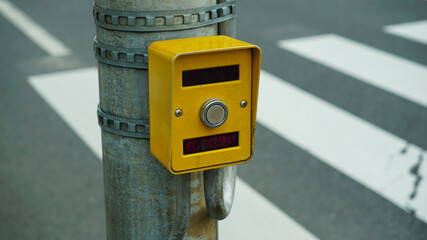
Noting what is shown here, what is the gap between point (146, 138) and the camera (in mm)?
1620

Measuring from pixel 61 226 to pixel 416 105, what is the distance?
3.81 metres

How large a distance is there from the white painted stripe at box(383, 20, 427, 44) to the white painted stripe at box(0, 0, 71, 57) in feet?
15.1

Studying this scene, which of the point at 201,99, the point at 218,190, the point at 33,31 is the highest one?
the point at 201,99

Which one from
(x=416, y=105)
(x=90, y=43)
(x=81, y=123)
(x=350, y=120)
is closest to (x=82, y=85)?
(x=81, y=123)

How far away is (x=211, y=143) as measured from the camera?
5.23ft

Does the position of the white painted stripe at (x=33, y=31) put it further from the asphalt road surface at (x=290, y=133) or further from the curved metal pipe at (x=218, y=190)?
the curved metal pipe at (x=218, y=190)

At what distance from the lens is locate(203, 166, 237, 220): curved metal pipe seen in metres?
1.67

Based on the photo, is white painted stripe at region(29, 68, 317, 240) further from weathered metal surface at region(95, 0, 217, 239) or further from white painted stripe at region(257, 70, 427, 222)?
weathered metal surface at region(95, 0, 217, 239)

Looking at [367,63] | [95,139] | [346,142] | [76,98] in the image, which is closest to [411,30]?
[367,63]

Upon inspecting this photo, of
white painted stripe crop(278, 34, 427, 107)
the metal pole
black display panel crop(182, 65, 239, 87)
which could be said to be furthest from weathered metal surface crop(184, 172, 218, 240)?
white painted stripe crop(278, 34, 427, 107)

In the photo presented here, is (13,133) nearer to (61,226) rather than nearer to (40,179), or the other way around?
(40,179)

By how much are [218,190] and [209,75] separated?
1.19 ft

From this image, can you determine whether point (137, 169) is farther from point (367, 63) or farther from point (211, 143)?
point (367, 63)

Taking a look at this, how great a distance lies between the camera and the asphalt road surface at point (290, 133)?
4262 mm
